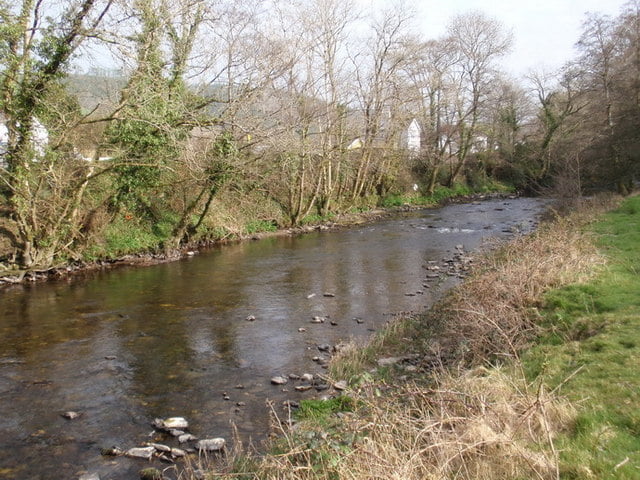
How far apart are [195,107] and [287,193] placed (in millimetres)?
10004

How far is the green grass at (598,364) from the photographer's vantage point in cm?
408

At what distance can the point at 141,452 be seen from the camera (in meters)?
6.12

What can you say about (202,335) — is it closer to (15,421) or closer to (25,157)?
(15,421)

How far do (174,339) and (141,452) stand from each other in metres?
4.33

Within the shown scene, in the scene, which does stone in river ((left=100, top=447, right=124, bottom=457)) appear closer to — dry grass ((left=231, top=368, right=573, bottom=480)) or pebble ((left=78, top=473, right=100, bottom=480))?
pebble ((left=78, top=473, right=100, bottom=480))

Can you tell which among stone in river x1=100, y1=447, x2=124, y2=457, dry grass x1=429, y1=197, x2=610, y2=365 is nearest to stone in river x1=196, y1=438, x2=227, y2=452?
stone in river x1=100, y1=447, x2=124, y2=457

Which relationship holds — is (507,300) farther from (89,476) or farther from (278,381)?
(89,476)

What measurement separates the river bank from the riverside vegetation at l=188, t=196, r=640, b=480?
38.6 feet

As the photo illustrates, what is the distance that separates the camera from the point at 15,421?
7.00m

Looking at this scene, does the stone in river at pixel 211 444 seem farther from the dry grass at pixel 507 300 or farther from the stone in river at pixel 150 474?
the dry grass at pixel 507 300

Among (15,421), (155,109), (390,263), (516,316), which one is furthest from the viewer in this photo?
(390,263)

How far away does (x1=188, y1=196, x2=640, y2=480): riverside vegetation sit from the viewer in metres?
4.16

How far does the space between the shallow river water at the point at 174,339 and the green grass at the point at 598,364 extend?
3.57 m

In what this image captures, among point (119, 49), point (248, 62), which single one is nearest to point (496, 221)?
point (248, 62)
